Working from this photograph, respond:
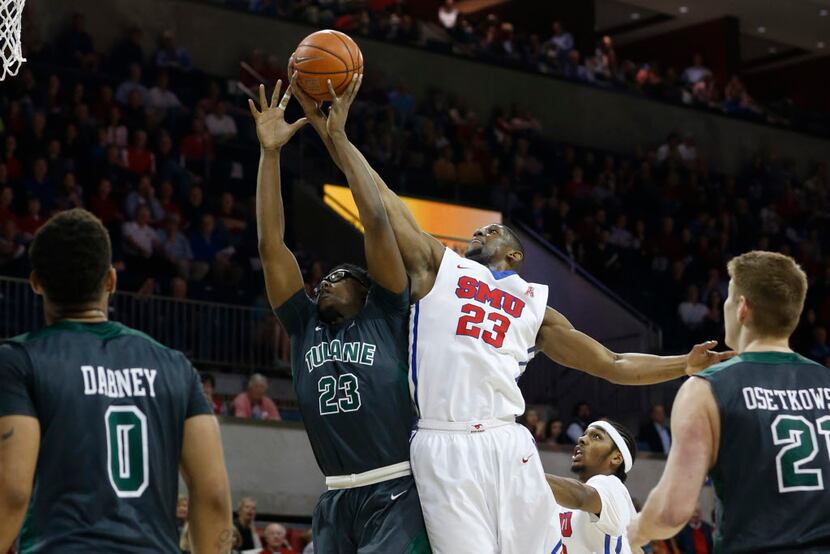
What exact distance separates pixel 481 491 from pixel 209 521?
247 centimetres

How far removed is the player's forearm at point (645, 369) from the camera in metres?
7.07

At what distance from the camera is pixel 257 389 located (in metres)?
15.0

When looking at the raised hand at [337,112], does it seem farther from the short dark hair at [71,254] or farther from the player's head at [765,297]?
the short dark hair at [71,254]

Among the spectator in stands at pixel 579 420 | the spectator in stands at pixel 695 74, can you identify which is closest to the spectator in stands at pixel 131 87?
the spectator in stands at pixel 579 420

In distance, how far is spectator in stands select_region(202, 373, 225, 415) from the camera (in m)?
13.9

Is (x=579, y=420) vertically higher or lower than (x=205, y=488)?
lower

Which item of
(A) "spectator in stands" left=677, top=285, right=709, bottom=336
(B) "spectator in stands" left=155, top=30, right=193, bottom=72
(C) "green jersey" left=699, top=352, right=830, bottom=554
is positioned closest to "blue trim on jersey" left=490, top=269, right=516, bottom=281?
(C) "green jersey" left=699, top=352, right=830, bottom=554

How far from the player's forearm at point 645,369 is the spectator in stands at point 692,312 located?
14.2 metres

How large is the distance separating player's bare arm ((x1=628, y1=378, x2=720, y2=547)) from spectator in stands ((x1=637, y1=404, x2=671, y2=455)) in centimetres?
1334

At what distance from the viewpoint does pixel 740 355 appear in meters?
5.00

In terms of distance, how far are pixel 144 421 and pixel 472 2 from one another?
25.4 meters

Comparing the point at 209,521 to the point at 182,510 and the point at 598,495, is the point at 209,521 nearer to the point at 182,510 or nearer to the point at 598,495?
the point at 598,495

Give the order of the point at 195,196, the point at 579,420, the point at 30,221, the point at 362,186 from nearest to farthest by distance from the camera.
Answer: the point at 362,186
the point at 30,221
the point at 195,196
the point at 579,420

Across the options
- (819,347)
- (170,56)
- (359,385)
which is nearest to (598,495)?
(359,385)
